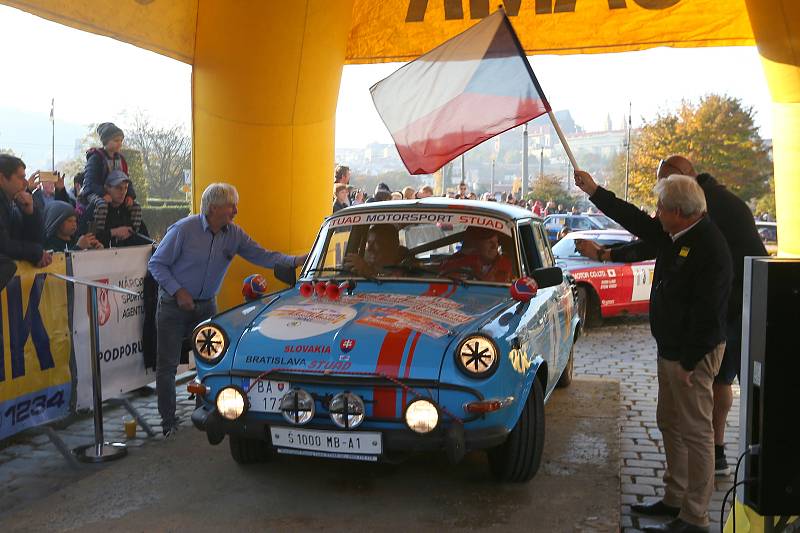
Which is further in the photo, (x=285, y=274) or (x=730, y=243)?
(x=285, y=274)

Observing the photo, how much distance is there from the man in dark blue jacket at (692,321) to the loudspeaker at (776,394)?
61.4 inches

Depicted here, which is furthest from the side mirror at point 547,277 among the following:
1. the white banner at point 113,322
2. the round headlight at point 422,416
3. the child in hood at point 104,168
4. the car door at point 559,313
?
the child in hood at point 104,168

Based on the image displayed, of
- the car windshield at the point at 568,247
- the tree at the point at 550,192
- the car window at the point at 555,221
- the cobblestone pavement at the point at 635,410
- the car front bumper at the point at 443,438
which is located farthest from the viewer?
the tree at the point at 550,192

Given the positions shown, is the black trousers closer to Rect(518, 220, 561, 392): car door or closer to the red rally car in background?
Rect(518, 220, 561, 392): car door

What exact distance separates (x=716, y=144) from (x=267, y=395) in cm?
6307

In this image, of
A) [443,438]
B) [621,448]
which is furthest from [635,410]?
[443,438]

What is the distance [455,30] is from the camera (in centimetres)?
990

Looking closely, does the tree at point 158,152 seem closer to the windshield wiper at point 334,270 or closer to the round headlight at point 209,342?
the windshield wiper at point 334,270

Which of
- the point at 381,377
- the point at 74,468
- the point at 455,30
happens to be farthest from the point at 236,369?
the point at 455,30

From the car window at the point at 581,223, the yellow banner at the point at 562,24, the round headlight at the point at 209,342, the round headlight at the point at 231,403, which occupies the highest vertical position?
the yellow banner at the point at 562,24

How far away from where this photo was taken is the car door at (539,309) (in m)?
5.05

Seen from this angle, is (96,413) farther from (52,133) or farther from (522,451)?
(52,133)

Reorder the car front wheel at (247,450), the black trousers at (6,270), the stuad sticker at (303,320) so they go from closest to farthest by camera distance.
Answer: the stuad sticker at (303,320) < the car front wheel at (247,450) < the black trousers at (6,270)

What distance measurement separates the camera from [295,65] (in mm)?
8211
